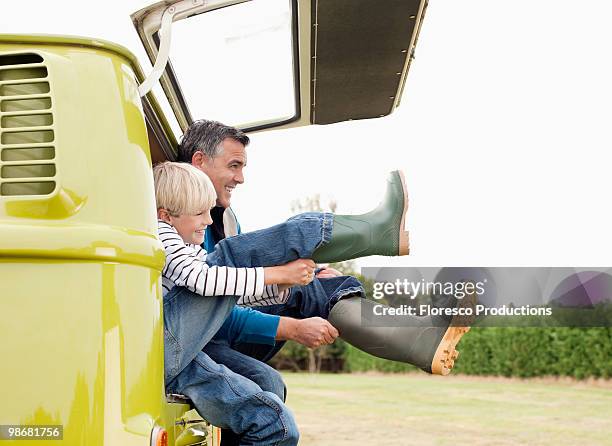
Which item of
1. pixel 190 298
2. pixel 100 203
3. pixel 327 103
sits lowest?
pixel 190 298

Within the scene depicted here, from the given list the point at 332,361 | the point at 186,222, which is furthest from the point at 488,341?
the point at 186,222

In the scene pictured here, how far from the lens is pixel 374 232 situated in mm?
2783

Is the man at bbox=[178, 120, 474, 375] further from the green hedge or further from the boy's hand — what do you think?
the green hedge

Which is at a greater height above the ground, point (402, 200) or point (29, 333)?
point (402, 200)

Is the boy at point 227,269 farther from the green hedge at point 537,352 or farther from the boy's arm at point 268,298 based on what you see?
the green hedge at point 537,352

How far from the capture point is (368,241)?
2.77 meters

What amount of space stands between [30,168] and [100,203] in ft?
0.55

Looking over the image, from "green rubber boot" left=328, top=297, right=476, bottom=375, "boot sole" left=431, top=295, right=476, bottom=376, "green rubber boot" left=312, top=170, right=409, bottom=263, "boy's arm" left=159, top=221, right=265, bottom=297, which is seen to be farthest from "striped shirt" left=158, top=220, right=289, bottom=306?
"boot sole" left=431, top=295, right=476, bottom=376

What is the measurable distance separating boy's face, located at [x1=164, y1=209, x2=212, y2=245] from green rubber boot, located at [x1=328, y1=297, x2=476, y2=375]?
0.77 metres

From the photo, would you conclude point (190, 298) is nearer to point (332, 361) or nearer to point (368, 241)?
point (368, 241)

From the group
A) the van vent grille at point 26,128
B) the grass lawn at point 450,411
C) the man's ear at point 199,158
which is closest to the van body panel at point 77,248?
the van vent grille at point 26,128

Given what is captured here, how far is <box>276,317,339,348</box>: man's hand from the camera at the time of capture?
3.15 m

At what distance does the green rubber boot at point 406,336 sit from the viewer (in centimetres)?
322

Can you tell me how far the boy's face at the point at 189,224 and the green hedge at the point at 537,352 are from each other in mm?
17856
